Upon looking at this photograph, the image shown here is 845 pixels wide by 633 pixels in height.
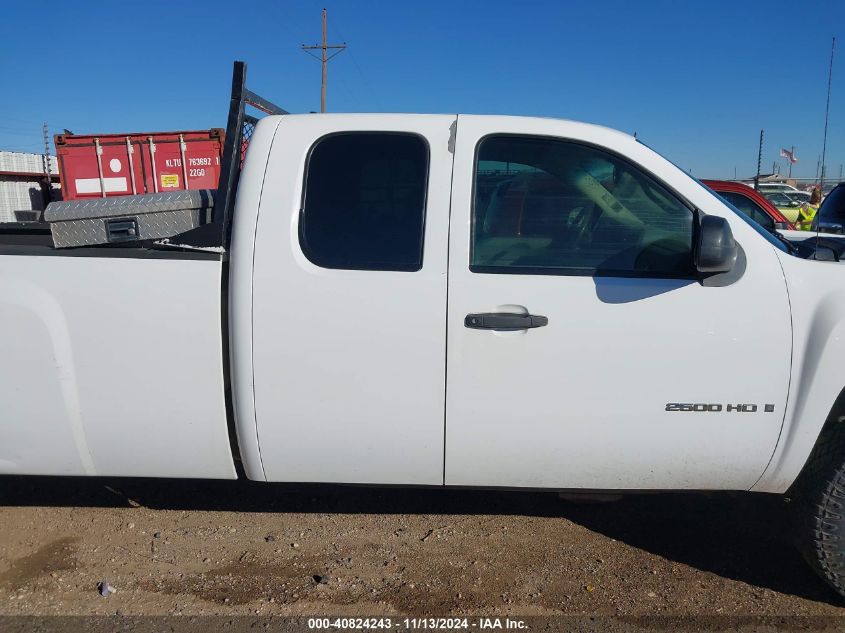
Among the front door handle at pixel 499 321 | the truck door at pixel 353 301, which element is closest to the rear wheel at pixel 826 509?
the front door handle at pixel 499 321

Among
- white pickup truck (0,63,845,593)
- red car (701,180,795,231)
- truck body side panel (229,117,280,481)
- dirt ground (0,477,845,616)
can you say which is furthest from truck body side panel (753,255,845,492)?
red car (701,180,795,231)

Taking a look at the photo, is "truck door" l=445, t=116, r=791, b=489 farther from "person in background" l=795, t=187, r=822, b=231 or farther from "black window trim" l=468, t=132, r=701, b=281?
"person in background" l=795, t=187, r=822, b=231

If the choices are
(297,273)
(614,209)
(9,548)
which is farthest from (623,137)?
(9,548)

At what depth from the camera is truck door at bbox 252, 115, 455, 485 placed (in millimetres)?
2756

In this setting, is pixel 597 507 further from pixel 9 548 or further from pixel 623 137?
pixel 9 548

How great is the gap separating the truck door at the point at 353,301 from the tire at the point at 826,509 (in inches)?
61.0

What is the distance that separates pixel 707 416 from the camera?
277cm

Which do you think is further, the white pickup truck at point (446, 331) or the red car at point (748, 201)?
the red car at point (748, 201)

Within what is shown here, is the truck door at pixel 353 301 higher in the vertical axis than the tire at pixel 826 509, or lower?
higher

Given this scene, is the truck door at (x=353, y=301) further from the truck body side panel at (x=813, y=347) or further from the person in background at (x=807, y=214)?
the person in background at (x=807, y=214)

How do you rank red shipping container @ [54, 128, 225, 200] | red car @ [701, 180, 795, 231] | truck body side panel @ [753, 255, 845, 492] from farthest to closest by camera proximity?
red shipping container @ [54, 128, 225, 200] → red car @ [701, 180, 795, 231] → truck body side panel @ [753, 255, 845, 492]

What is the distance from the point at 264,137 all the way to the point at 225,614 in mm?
2023

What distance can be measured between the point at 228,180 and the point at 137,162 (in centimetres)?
1322

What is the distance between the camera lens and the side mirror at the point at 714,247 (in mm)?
2568
